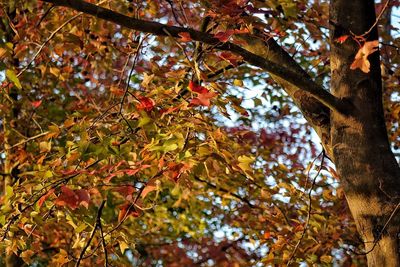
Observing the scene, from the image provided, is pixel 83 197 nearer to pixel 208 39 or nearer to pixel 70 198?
pixel 70 198

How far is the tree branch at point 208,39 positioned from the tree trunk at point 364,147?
141 millimetres

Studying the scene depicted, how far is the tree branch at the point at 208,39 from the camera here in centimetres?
258

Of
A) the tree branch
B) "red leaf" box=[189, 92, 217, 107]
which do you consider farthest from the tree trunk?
"red leaf" box=[189, 92, 217, 107]

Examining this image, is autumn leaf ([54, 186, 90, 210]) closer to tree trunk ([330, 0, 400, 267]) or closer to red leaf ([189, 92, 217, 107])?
red leaf ([189, 92, 217, 107])

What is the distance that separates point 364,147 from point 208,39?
101 cm

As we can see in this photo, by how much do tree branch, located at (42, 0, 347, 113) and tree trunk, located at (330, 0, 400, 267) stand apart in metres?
0.14

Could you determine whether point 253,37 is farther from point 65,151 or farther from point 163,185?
point 163,185

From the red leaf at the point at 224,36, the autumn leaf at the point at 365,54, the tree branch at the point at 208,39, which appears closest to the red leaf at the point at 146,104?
the tree branch at the point at 208,39

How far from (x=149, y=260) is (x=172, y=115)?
6.07 metres

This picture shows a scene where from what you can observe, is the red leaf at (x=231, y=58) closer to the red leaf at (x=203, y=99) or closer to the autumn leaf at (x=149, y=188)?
the red leaf at (x=203, y=99)

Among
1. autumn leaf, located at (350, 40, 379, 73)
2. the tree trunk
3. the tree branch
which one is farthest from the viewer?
the tree trunk

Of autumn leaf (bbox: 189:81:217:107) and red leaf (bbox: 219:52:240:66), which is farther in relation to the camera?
red leaf (bbox: 219:52:240:66)

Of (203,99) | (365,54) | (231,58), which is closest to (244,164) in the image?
(203,99)

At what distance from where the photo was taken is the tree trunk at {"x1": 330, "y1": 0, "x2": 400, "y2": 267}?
290 cm
